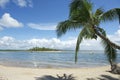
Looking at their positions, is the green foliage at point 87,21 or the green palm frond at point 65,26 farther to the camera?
the green palm frond at point 65,26

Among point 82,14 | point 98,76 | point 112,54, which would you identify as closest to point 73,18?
point 82,14

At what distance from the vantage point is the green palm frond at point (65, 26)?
1308cm

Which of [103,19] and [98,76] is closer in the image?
[103,19]

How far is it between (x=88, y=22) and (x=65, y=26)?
148 centimetres

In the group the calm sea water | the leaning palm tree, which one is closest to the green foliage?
the leaning palm tree

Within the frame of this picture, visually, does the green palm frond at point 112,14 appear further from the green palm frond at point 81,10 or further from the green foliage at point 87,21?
the green palm frond at point 81,10

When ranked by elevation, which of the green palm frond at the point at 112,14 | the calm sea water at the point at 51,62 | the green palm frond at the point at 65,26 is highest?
the green palm frond at the point at 112,14

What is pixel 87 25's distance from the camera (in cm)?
1234

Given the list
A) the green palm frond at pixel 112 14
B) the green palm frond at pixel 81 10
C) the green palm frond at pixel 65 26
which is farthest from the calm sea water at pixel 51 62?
the green palm frond at pixel 112 14

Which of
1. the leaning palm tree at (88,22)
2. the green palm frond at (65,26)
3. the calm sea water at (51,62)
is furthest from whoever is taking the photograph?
the calm sea water at (51,62)

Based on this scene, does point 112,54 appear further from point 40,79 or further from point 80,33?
point 40,79

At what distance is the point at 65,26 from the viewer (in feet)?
43.3

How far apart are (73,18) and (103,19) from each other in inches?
68.5

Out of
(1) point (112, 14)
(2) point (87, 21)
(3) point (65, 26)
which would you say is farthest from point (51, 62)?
(1) point (112, 14)
